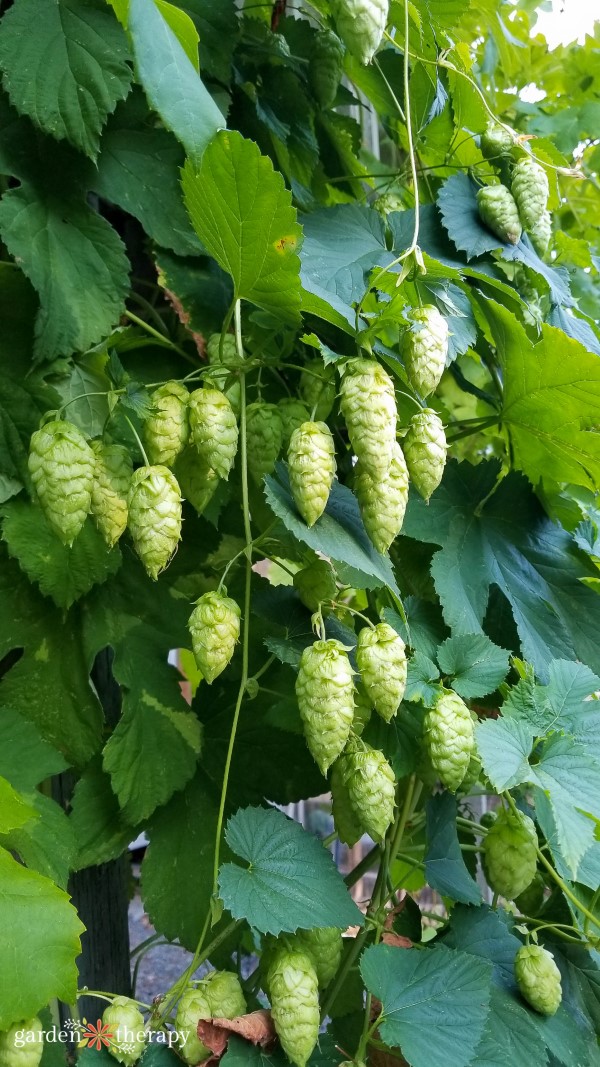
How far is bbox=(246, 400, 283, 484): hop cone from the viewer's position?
78 cm

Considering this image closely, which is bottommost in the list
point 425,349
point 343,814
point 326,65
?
point 343,814

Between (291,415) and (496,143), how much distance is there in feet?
1.52

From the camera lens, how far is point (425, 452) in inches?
27.1

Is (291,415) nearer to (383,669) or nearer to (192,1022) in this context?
(383,669)

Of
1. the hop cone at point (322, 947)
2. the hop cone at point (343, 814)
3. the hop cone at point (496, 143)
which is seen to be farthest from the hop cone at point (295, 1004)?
the hop cone at point (496, 143)

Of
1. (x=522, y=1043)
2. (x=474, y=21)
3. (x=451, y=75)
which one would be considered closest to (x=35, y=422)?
(x=451, y=75)

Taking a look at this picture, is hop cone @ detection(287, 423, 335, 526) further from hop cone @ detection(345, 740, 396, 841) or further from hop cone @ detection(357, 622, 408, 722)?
hop cone @ detection(345, 740, 396, 841)

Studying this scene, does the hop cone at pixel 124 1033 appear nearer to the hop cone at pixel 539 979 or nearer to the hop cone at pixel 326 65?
the hop cone at pixel 539 979

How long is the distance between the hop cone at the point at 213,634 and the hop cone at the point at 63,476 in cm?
12

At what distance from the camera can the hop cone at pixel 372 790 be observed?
71 centimetres

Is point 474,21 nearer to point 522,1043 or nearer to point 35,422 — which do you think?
point 35,422

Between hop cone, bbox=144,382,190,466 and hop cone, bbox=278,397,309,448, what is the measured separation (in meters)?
0.12

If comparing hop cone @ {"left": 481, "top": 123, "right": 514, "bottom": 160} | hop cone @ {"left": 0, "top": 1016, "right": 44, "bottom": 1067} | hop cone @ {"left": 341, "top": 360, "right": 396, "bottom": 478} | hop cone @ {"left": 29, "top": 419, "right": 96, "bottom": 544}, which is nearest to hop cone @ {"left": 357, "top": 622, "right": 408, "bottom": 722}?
hop cone @ {"left": 341, "top": 360, "right": 396, "bottom": 478}

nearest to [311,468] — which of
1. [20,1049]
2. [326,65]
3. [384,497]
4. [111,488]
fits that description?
[384,497]
